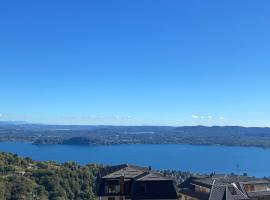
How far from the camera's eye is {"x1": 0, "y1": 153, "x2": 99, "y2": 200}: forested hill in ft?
263

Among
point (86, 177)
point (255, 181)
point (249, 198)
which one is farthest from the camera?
point (86, 177)

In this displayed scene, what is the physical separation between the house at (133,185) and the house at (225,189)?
11.7ft

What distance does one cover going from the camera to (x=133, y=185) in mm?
27578

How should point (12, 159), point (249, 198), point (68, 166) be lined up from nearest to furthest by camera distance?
1. point (249, 198)
2. point (68, 166)
3. point (12, 159)

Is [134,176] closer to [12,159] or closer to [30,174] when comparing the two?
[30,174]

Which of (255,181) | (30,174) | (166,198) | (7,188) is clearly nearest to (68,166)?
(30,174)

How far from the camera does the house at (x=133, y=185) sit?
2720 cm

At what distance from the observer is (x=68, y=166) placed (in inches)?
3957

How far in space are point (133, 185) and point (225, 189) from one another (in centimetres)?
621

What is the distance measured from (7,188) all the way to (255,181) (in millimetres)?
55906

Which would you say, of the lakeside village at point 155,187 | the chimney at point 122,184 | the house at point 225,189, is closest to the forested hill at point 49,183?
the house at point 225,189

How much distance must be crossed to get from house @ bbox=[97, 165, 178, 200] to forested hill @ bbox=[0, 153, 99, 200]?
156ft

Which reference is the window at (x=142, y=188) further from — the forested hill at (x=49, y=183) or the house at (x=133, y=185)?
the forested hill at (x=49, y=183)

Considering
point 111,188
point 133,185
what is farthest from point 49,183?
point 133,185
